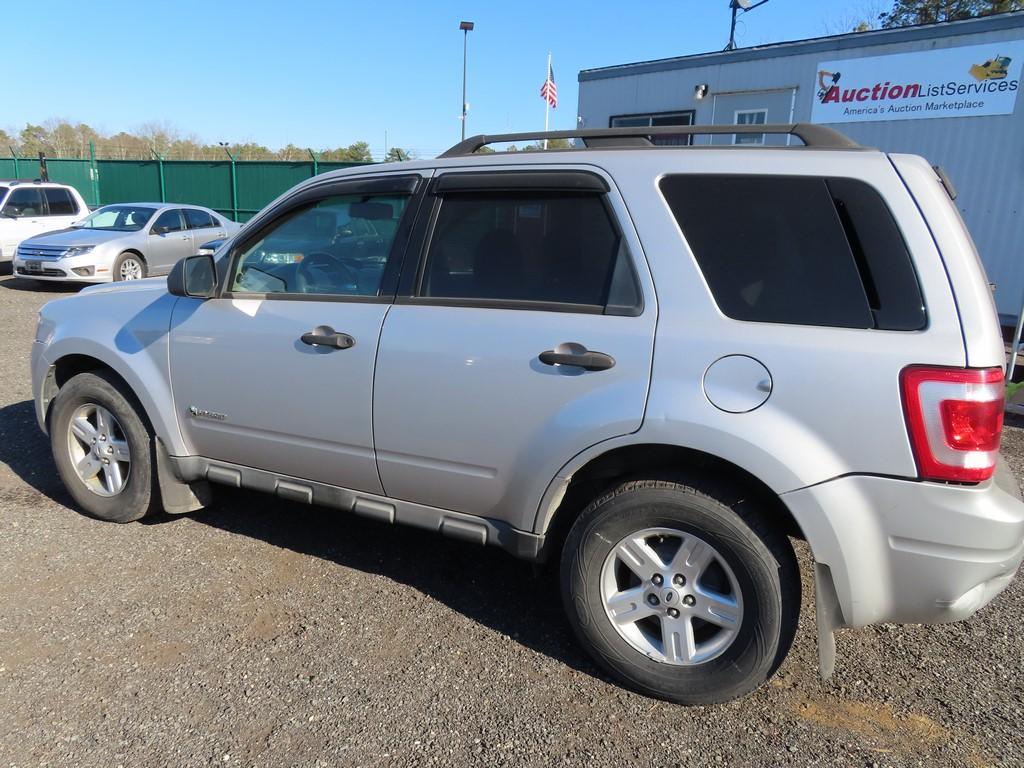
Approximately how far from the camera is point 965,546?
2.23 metres

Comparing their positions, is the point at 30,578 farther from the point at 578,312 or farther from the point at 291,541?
the point at 578,312

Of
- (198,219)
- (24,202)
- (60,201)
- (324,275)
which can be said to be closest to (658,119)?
(198,219)

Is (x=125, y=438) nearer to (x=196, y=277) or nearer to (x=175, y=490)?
(x=175, y=490)

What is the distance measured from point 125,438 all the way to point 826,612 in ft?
11.2

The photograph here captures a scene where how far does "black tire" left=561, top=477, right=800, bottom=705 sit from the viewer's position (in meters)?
2.46

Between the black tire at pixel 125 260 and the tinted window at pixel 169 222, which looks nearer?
the black tire at pixel 125 260

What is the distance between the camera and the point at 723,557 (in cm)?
251

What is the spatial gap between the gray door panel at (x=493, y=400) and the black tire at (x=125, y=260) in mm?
11556

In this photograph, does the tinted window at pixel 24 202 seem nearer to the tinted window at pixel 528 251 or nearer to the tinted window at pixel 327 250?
the tinted window at pixel 327 250

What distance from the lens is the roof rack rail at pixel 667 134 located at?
262 centimetres

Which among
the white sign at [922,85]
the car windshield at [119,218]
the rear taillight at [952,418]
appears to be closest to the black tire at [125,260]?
the car windshield at [119,218]

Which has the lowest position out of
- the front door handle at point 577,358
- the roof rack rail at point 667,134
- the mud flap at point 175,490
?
the mud flap at point 175,490

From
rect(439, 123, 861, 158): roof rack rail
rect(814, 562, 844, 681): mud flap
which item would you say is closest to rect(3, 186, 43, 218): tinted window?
rect(439, 123, 861, 158): roof rack rail

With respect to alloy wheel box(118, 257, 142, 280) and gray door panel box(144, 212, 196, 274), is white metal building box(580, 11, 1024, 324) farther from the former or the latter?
alloy wheel box(118, 257, 142, 280)
